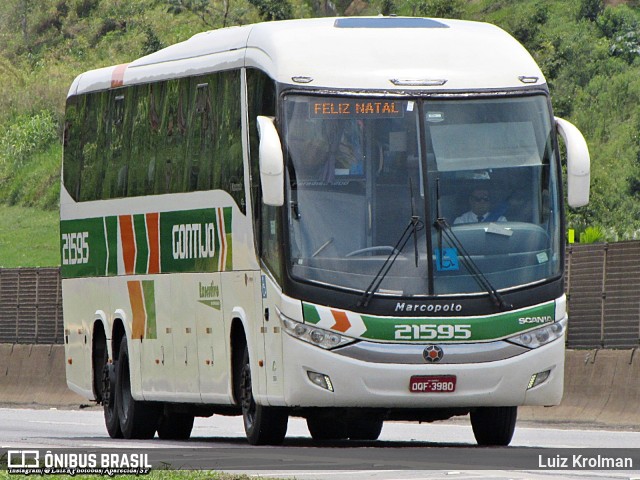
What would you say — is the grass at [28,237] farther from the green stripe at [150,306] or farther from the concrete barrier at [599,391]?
the green stripe at [150,306]

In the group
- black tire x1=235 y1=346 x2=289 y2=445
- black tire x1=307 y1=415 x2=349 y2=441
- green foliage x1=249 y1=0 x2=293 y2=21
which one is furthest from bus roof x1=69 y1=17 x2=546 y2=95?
green foliage x1=249 y1=0 x2=293 y2=21

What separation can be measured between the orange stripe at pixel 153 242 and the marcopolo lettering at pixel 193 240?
531mm

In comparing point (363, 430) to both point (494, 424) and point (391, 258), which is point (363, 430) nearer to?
point (494, 424)

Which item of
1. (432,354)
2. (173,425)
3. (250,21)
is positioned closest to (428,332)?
(432,354)

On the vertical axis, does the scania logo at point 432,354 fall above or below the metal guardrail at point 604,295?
above

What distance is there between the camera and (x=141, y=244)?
66.2 feet

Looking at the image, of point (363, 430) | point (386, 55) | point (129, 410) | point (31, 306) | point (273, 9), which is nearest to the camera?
point (386, 55)

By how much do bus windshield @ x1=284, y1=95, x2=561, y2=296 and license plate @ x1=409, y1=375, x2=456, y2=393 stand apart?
751 millimetres

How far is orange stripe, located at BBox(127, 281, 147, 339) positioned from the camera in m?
20.3

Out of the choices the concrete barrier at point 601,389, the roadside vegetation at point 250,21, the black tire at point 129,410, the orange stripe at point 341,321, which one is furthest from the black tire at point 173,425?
the roadside vegetation at point 250,21

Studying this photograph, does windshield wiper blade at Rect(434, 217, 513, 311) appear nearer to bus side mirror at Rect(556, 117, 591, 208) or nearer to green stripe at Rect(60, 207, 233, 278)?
bus side mirror at Rect(556, 117, 591, 208)

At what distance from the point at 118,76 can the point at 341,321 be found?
6838mm

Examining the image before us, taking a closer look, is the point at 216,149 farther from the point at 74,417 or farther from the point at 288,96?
the point at 74,417

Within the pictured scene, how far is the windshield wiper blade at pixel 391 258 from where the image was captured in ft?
51.5
